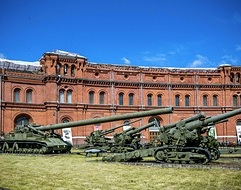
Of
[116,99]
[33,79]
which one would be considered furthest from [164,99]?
[33,79]

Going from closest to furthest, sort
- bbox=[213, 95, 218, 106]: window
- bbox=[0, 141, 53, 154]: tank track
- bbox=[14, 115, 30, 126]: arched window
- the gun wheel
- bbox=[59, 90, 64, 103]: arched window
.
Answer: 1. the gun wheel
2. bbox=[0, 141, 53, 154]: tank track
3. bbox=[14, 115, 30, 126]: arched window
4. bbox=[59, 90, 64, 103]: arched window
5. bbox=[213, 95, 218, 106]: window

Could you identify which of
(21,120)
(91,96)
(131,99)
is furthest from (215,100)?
(21,120)

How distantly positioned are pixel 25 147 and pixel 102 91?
64.5 ft

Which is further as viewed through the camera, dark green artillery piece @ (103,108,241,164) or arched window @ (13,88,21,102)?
arched window @ (13,88,21,102)

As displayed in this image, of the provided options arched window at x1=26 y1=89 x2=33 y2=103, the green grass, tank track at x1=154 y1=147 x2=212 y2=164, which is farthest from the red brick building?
the green grass

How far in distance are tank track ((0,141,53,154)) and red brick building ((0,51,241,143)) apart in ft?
41.1

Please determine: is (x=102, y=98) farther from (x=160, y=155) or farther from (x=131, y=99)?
(x=160, y=155)

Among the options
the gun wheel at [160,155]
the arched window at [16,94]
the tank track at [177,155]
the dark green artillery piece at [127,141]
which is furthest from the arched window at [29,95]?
the gun wheel at [160,155]

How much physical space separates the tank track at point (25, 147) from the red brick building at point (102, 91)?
1253cm

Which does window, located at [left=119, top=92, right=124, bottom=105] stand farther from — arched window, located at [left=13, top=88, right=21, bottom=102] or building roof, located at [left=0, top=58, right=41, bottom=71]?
Result: arched window, located at [left=13, top=88, right=21, bottom=102]

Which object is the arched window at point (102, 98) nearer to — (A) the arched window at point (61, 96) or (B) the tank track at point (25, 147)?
(A) the arched window at point (61, 96)

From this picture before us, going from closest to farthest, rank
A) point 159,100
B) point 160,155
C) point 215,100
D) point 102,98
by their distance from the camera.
Result: 1. point 160,155
2. point 102,98
3. point 159,100
4. point 215,100

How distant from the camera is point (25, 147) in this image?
931 inches

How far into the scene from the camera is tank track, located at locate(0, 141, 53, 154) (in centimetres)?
2259
